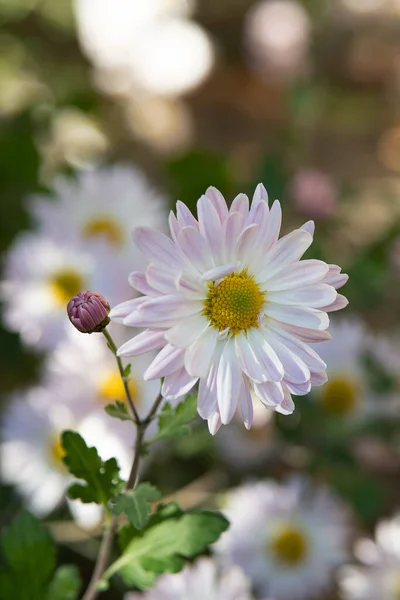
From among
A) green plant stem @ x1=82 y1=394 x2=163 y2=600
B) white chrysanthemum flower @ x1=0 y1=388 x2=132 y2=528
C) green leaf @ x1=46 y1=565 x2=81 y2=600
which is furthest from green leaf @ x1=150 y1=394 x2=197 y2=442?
white chrysanthemum flower @ x1=0 y1=388 x2=132 y2=528

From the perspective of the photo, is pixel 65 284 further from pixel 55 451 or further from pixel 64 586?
pixel 64 586

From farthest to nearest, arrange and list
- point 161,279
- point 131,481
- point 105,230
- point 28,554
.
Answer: point 105,230 < point 28,554 < point 131,481 < point 161,279

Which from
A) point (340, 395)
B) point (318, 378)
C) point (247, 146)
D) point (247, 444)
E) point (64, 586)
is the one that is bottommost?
point (64, 586)

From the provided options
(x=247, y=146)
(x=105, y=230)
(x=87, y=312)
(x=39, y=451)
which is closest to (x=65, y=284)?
(x=105, y=230)

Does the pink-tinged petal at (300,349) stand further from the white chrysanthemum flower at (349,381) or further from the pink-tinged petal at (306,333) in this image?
the white chrysanthemum flower at (349,381)

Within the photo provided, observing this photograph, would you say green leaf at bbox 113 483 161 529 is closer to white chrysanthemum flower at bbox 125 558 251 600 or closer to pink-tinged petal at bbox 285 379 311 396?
pink-tinged petal at bbox 285 379 311 396

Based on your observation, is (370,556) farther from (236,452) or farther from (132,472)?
(132,472)

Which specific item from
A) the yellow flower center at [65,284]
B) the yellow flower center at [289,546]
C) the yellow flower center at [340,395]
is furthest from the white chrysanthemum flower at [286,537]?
the yellow flower center at [65,284]
